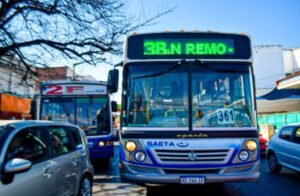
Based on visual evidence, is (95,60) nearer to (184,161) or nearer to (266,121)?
(184,161)

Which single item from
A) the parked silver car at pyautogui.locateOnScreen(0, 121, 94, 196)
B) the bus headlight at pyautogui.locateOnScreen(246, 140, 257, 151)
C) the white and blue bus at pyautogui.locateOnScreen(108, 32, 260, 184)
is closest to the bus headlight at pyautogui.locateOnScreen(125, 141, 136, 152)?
the white and blue bus at pyautogui.locateOnScreen(108, 32, 260, 184)

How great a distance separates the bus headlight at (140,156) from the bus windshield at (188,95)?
1.60ft

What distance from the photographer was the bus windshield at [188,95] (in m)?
6.21

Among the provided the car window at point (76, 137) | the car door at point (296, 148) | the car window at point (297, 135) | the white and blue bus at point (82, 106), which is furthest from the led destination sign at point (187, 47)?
the white and blue bus at point (82, 106)

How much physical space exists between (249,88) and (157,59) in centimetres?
175

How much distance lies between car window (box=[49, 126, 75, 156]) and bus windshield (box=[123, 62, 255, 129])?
105 cm

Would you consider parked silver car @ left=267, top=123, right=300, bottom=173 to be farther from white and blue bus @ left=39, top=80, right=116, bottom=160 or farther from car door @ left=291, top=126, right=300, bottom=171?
white and blue bus @ left=39, top=80, right=116, bottom=160

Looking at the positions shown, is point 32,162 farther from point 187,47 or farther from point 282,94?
point 282,94

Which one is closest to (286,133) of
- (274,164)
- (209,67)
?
(274,164)

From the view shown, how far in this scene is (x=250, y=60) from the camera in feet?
21.5

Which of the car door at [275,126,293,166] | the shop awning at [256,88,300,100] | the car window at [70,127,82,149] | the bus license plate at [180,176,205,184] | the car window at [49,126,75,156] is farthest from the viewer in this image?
the shop awning at [256,88,300,100]

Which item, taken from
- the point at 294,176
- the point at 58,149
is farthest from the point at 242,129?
the point at 294,176

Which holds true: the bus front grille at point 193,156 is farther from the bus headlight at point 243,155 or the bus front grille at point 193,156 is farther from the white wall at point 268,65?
the white wall at point 268,65

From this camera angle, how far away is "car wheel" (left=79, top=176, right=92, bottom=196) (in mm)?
6379
